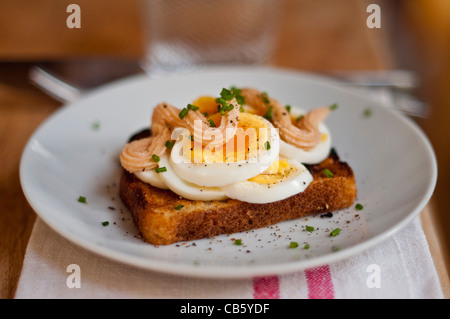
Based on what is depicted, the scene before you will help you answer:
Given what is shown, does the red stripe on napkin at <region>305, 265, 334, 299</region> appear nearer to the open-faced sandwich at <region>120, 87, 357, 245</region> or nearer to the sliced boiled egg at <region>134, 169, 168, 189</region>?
the open-faced sandwich at <region>120, 87, 357, 245</region>

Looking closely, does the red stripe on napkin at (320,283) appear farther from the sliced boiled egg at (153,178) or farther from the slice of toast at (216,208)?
the sliced boiled egg at (153,178)

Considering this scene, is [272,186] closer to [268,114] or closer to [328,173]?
[328,173]

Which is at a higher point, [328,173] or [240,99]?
[240,99]

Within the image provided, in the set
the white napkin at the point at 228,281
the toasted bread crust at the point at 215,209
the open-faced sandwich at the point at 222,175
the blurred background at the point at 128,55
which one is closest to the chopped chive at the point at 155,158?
the open-faced sandwich at the point at 222,175

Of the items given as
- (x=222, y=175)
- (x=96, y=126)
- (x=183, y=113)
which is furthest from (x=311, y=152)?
(x=96, y=126)

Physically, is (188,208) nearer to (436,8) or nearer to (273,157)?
(273,157)

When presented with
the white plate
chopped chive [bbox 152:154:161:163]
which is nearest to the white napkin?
the white plate

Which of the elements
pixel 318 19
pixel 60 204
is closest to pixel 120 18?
pixel 318 19
